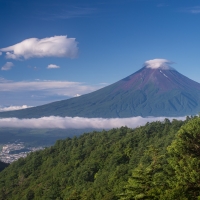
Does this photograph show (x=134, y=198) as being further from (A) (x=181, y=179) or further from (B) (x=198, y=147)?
(B) (x=198, y=147)

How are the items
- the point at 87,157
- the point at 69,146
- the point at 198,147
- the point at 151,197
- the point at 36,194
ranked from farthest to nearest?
the point at 69,146
the point at 87,157
the point at 36,194
the point at 198,147
the point at 151,197

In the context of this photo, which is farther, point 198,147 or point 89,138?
point 89,138

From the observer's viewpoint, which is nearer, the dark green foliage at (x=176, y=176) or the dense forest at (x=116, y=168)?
the dark green foliage at (x=176, y=176)

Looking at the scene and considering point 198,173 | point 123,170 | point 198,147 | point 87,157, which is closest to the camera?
point 198,173

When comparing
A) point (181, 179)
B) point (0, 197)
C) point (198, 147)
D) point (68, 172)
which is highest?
point (198, 147)

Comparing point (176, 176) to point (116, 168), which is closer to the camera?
point (176, 176)

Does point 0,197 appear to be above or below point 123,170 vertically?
below

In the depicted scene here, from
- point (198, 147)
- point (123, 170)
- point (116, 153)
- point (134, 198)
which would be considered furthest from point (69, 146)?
point (134, 198)

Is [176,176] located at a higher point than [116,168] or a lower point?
higher
